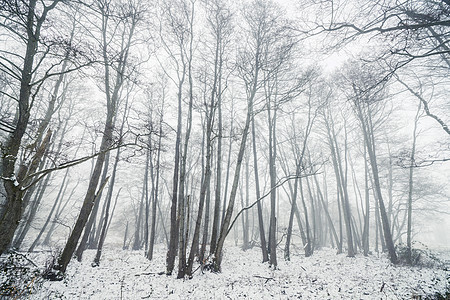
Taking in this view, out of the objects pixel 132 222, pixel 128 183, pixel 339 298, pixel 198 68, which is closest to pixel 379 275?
pixel 339 298

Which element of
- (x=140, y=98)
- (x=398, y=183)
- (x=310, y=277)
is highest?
(x=140, y=98)

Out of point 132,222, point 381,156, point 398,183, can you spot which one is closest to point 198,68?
point 381,156

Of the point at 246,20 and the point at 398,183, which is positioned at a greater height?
the point at 246,20

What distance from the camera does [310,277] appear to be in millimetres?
6688

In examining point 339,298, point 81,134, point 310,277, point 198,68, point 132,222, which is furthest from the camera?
point 132,222

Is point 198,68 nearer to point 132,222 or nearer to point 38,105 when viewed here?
point 38,105

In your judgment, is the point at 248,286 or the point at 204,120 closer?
the point at 248,286

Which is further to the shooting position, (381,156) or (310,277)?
(381,156)

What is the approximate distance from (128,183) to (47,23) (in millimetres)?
18885

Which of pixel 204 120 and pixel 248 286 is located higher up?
pixel 204 120

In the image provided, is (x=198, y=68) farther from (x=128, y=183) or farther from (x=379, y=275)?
(x=128, y=183)

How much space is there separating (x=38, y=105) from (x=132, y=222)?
23257mm

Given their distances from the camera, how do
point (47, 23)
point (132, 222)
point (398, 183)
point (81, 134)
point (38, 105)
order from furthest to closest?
point (132, 222) → point (398, 183) → point (81, 134) → point (38, 105) → point (47, 23)

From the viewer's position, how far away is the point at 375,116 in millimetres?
11875
